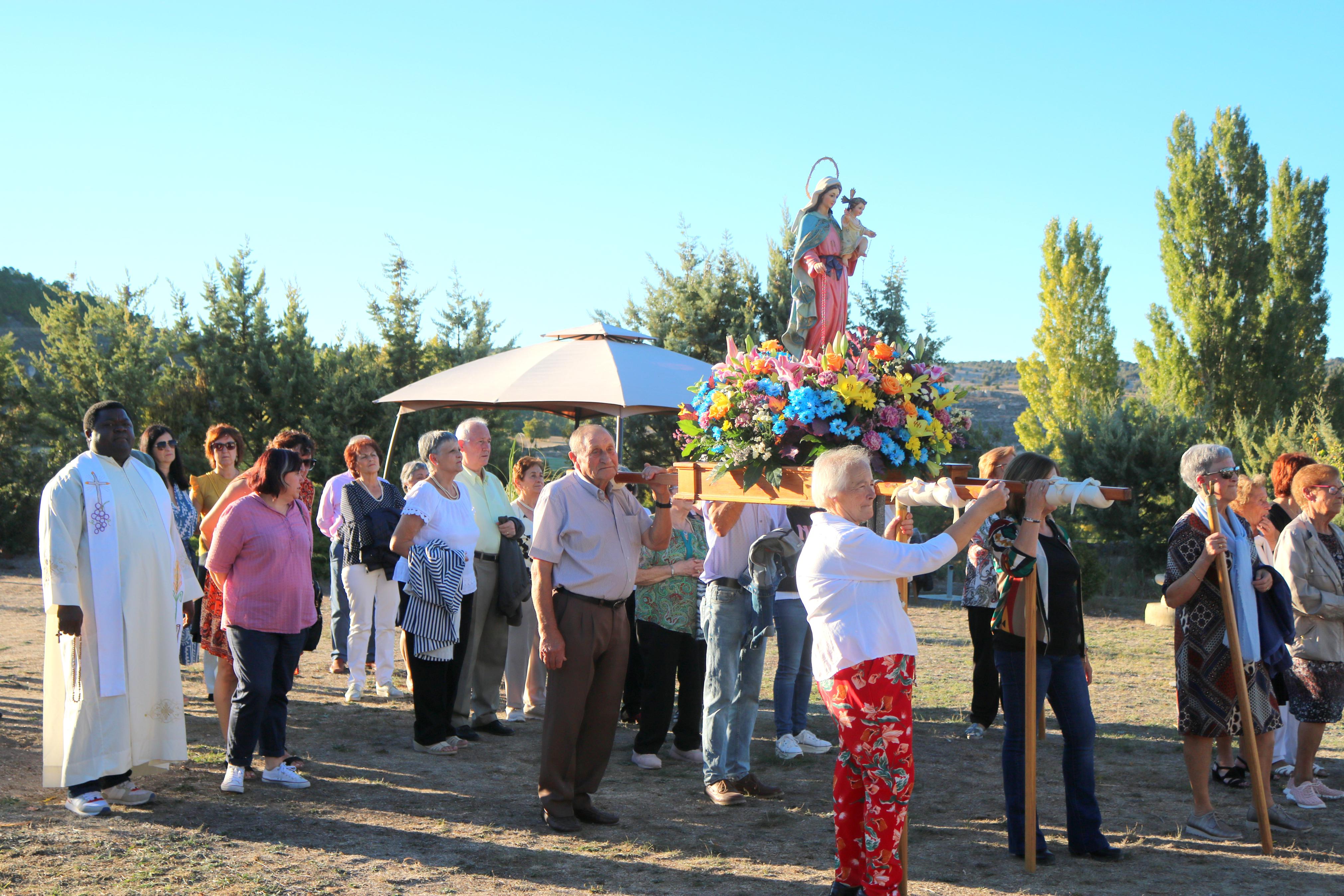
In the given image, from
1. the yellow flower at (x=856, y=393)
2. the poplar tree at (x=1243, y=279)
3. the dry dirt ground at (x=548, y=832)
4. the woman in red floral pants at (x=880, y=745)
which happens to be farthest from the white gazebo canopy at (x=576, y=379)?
the poplar tree at (x=1243, y=279)

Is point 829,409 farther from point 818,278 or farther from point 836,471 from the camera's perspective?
point 818,278

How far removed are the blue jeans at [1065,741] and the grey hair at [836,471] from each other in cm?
137

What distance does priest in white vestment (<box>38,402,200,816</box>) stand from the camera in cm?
546

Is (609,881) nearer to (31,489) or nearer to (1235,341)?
(31,489)

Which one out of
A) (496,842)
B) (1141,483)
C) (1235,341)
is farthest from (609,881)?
(1235,341)

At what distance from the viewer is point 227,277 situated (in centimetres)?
2114

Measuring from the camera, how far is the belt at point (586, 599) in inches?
216

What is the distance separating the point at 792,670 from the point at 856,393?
308cm

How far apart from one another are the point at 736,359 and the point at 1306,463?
4.02 m

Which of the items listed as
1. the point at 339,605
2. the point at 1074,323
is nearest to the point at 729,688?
the point at 339,605

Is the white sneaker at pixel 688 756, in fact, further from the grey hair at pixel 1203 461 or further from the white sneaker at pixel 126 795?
the grey hair at pixel 1203 461

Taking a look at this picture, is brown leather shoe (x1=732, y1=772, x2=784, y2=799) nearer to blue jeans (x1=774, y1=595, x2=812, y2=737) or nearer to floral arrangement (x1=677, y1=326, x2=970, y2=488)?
blue jeans (x1=774, y1=595, x2=812, y2=737)

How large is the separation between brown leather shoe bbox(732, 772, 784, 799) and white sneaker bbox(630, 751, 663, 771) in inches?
35.1

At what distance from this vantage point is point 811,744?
7.35 m
